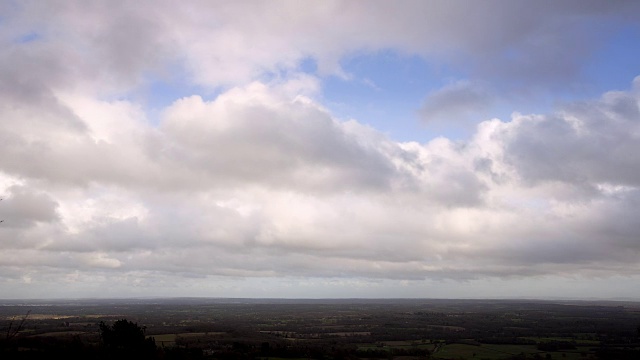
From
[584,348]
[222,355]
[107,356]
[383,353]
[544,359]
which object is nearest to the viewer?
A: [107,356]

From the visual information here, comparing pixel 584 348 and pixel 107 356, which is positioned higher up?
pixel 107 356

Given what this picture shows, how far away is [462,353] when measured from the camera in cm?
16738

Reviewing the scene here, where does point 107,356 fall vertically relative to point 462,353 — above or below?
above

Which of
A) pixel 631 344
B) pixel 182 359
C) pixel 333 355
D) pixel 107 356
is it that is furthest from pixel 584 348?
pixel 107 356

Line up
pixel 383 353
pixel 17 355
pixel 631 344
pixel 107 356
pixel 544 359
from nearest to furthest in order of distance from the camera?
pixel 17 355 < pixel 107 356 < pixel 544 359 < pixel 383 353 < pixel 631 344

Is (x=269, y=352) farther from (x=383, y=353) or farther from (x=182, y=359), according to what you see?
(x=383, y=353)

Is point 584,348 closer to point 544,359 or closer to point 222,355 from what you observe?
point 544,359

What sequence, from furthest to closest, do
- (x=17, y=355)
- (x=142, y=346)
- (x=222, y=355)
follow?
(x=222, y=355) → (x=142, y=346) → (x=17, y=355)

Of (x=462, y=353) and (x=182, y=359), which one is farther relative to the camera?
(x=462, y=353)

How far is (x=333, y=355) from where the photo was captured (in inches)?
5463

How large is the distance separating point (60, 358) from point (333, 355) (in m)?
69.5

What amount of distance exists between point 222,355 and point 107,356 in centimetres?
3378

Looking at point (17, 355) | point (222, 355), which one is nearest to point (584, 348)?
point (222, 355)

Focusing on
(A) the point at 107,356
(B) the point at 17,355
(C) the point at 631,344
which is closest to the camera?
(B) the point at 17,355
